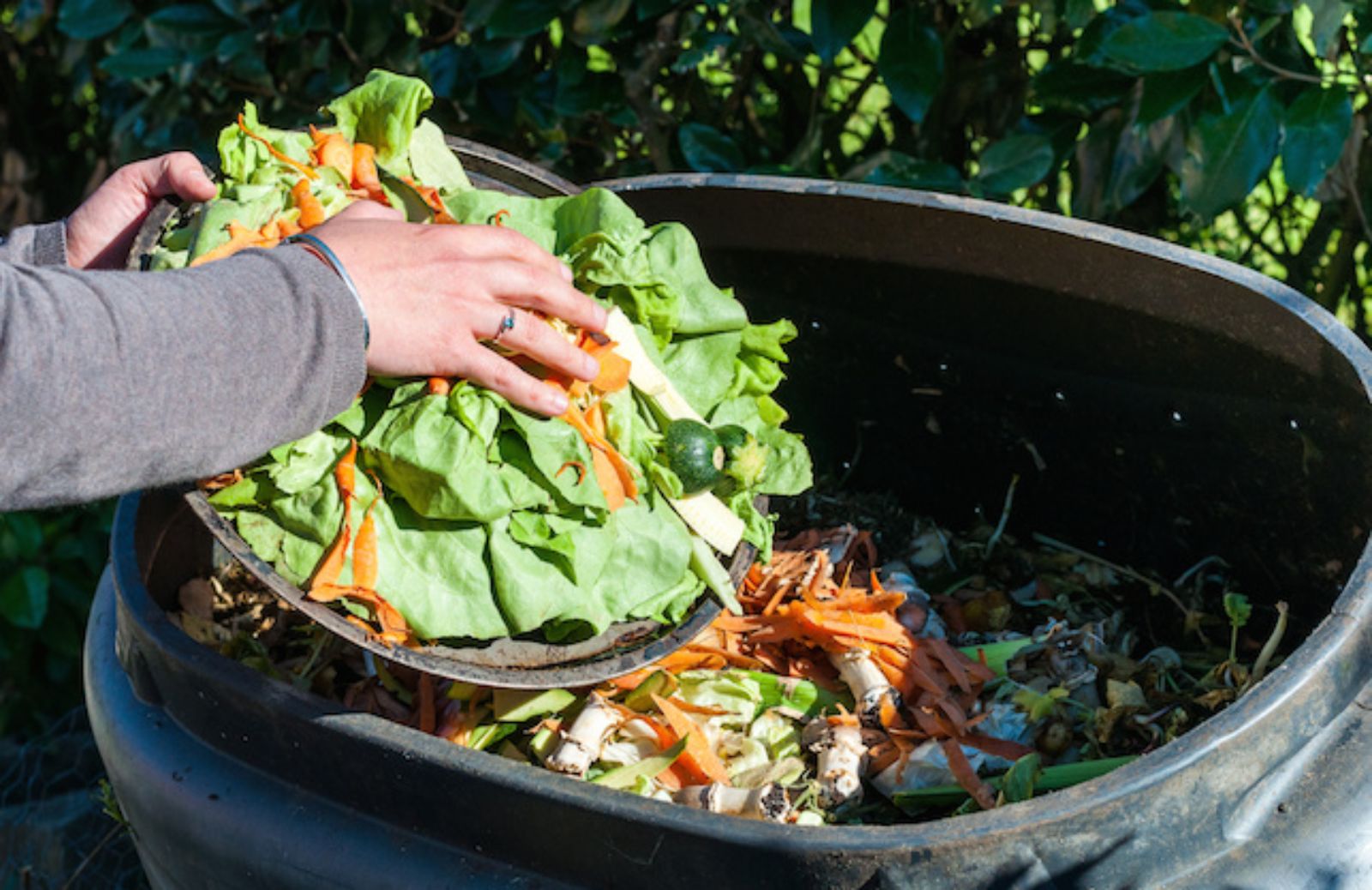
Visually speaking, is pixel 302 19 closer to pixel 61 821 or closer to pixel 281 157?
pixel 281 157

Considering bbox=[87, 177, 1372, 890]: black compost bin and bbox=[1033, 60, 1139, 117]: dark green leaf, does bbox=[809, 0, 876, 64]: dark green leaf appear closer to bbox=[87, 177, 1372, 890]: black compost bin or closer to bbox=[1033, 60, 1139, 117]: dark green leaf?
bbox=[1033, 60, 1139, 117]: dark green leaf

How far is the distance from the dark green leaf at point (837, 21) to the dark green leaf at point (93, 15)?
5.78ft

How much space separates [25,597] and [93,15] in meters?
1.39

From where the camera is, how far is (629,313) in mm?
2014

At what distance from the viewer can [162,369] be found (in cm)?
142

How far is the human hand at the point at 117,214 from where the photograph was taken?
2047 millimetres

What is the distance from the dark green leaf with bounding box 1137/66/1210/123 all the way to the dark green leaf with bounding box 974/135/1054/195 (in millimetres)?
267

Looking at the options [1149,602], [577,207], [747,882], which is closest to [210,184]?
[577,207]

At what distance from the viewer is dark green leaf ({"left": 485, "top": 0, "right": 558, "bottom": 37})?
9.91ft

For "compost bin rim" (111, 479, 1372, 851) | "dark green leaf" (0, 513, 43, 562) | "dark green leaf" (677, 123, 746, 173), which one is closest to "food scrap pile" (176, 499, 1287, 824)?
"compost bin rim" (111, 479, 1372, 851)

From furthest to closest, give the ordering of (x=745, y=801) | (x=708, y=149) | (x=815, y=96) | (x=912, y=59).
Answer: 1. (x=815, y=96)
2. (x=708, y=149)
3. (x=912, y=59)
4. (x=745, y=801)

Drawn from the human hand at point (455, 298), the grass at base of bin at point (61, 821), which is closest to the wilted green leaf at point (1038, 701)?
the human hand at point (455, 298)

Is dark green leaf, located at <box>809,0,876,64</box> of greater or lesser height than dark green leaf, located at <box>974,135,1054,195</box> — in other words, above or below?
above

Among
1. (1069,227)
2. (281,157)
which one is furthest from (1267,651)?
(281,157)
